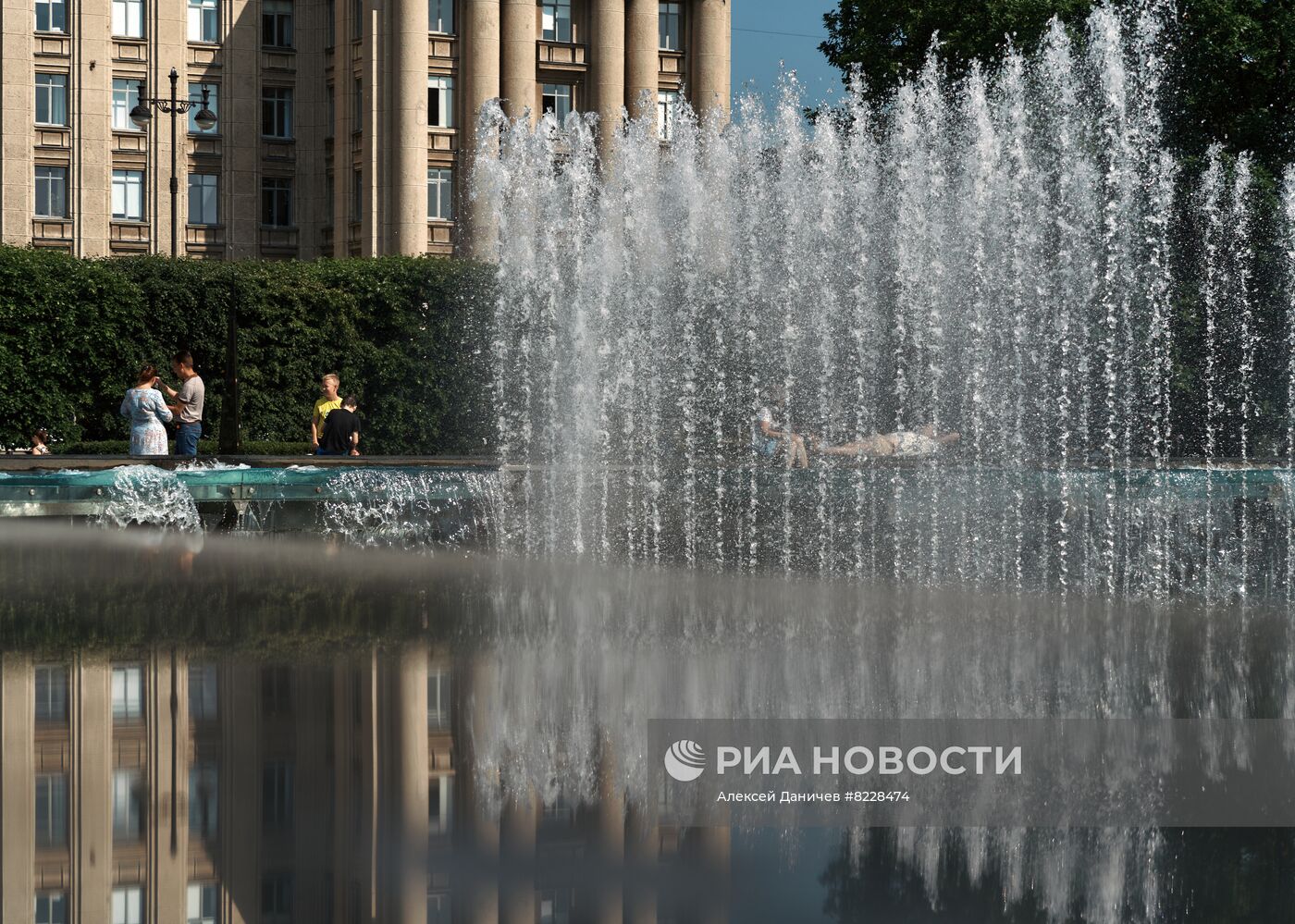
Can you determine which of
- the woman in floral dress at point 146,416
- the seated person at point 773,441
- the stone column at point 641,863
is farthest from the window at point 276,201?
the stone column at point 641,863

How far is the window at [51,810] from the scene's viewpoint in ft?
15.9

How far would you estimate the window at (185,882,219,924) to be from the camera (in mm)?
4250

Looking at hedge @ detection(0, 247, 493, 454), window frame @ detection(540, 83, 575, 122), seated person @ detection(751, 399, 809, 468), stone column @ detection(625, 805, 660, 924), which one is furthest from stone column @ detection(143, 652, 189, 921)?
window frame @ detection(540, 83, 575, 122)

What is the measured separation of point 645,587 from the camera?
1148 cm

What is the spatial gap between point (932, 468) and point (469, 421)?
1598cm

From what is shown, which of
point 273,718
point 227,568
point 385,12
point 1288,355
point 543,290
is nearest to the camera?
point 273,718

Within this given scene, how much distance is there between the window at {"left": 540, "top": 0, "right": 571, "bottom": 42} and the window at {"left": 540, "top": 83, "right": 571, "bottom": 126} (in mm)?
1373

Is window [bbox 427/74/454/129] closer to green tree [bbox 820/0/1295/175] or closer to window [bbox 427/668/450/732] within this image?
green tree [bbox 820/0/1295/175]

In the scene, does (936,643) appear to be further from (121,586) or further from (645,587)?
(121,586)

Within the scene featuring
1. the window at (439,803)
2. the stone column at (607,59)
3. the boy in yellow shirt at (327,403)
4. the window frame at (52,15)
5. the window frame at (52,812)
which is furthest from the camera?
the stone column at (607,59)

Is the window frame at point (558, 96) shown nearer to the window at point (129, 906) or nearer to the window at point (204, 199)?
the window at point (204, 199)

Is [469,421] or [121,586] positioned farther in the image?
[469,421]

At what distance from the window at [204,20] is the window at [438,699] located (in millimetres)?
45520

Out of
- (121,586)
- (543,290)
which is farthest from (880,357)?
(121,586)
